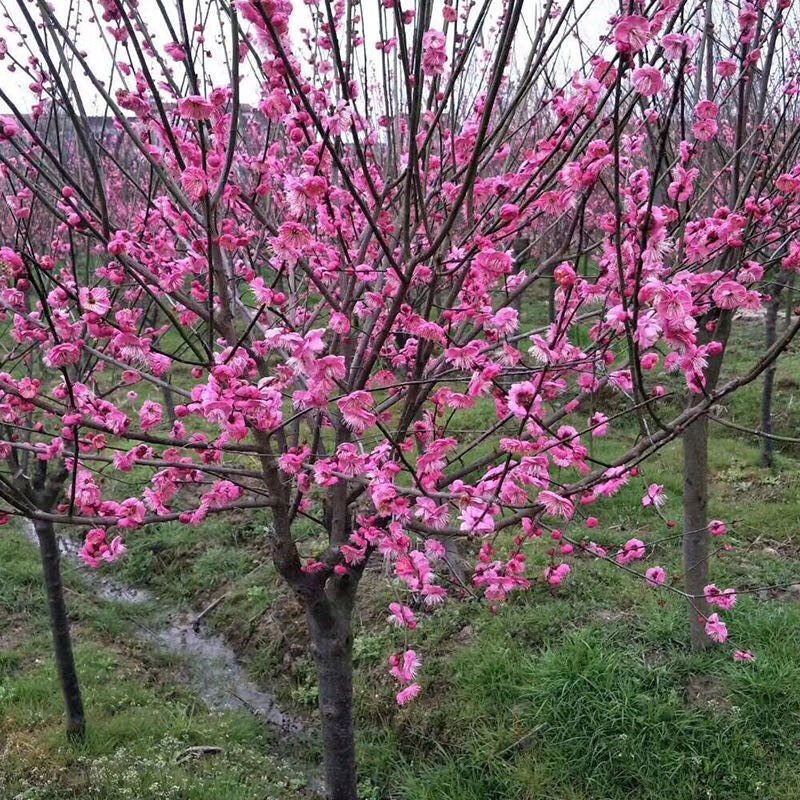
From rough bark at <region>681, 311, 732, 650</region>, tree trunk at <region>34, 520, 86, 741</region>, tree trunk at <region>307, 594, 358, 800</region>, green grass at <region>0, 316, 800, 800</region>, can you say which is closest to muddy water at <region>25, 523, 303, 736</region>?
green grass at <region>0, 316, 800, 800</region>

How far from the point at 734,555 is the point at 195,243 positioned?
14.5 feet

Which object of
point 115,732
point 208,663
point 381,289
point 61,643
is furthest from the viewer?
point 208,663

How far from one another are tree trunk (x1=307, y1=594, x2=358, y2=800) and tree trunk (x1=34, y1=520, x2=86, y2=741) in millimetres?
1663

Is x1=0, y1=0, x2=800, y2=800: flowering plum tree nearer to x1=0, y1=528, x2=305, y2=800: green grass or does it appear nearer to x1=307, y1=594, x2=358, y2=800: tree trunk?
x1=307, y1=594, x2=358, y2=800: tree trunk

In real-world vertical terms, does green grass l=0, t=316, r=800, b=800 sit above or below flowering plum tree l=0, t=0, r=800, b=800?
below

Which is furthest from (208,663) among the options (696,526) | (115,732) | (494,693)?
(696,526)

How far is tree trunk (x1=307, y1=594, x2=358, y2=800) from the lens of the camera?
3057mm

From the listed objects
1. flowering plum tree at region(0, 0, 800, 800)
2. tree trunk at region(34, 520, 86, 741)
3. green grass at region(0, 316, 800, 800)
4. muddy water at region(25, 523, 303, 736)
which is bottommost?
muddy water at region(25, 523, 303, 736)

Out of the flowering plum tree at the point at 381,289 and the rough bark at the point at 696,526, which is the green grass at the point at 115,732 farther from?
the rough bark at the point at 696,526

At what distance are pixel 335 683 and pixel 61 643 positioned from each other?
6.00 feet

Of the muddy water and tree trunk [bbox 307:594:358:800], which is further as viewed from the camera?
the muddy water

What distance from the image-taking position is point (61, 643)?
12.9 ft

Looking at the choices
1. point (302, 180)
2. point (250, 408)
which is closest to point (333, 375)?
point (250, 408)

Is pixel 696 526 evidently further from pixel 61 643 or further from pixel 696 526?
pixel 61 643
